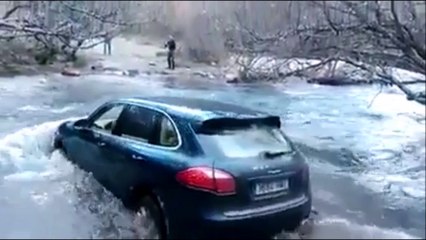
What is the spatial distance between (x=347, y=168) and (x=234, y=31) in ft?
4.14

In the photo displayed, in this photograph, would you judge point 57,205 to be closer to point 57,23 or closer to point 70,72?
point 57,23

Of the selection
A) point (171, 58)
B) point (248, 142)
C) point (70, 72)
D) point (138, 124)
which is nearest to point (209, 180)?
point (248, 142)

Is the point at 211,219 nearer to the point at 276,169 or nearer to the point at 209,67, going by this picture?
the point at 276,169

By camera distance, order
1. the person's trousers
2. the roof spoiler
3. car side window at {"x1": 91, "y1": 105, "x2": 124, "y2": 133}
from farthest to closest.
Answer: the person's trousers
car side window at {"x1": 91, "y1": 105, "x2": 124, "y2": 133}
the roof spoiler

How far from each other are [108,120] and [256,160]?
4.75 feet

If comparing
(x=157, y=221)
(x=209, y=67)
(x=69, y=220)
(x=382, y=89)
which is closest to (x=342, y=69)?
(x=382, y=89)

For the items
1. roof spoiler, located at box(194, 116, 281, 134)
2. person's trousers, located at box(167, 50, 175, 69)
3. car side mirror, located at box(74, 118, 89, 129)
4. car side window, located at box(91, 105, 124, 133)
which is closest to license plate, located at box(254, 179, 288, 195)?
roof spoiler, located at box(194, 116, 281, 134)

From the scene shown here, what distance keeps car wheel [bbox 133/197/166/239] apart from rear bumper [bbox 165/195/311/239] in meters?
0.10

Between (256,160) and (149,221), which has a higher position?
(256,160)

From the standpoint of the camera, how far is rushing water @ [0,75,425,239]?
3.04 metres

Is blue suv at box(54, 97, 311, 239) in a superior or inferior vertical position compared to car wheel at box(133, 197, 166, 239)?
superior

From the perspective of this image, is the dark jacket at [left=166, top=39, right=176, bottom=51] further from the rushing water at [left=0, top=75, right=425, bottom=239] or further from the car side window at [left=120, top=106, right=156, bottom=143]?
the car side window at [left=120, top=106, right=156, bottom=143]

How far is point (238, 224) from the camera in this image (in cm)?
307

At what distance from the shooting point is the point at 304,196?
134 inches
